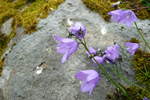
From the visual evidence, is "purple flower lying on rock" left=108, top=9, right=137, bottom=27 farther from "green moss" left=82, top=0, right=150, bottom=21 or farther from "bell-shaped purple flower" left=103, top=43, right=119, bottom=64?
"green moss" left=82, top=0, right=150, bottom=21

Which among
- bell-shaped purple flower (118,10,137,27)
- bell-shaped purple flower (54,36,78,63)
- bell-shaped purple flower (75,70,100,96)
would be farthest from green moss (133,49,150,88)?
bell-shaped purple flower (54,36,78,63)

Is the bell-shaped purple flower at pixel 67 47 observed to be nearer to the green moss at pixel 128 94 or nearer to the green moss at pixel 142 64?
the green moss at pixel 128 94

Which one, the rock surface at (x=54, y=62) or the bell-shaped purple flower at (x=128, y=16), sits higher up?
the bell-shaped purple flower at (x=128, y=16)

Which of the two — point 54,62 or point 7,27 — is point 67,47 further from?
point 7,27

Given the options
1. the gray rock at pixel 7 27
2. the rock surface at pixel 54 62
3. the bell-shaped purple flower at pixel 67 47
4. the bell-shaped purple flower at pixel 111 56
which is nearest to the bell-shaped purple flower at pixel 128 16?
the bell-shaped purple flower at pixel 111 56

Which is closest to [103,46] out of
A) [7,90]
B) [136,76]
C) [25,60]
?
[136,76]

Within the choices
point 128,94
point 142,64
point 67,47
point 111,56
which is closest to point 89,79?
point 67,47
